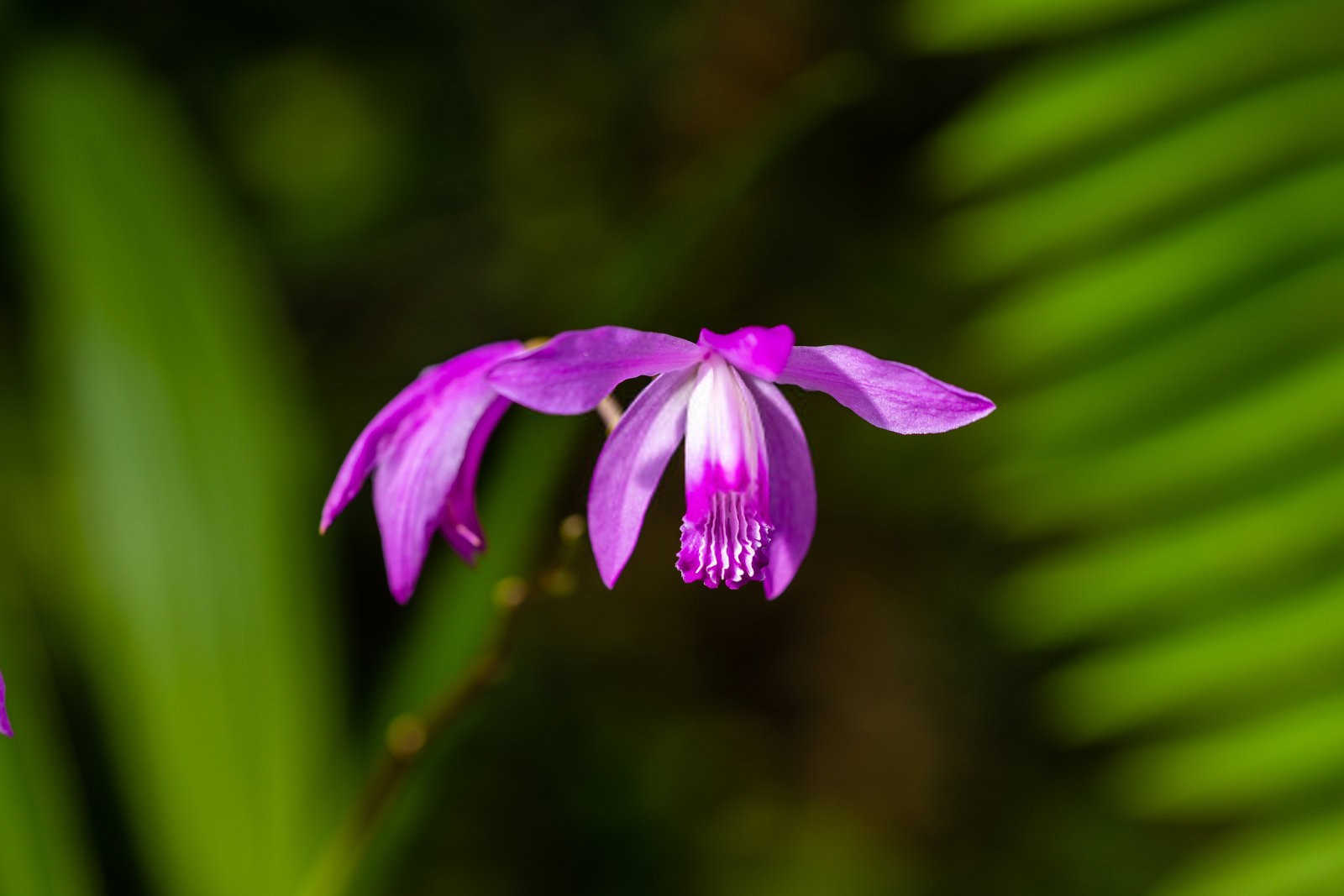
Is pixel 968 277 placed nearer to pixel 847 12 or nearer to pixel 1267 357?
pixel 1267 357

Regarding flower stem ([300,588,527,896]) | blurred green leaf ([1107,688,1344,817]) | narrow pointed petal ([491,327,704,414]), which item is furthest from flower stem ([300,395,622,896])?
blurred green leaf ([1107,688,1344,817])

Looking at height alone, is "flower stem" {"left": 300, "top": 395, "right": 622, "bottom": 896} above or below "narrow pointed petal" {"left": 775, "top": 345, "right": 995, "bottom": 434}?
below

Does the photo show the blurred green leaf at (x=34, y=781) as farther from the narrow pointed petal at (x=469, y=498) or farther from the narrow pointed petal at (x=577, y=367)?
the narrow pointed petal at (x=577, y=367)

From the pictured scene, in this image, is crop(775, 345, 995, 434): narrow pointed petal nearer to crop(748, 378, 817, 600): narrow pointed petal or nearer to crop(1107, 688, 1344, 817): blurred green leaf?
crop(748, 378, 817, 600): narrow pointed petal

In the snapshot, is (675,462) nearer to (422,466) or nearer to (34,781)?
(34,781)

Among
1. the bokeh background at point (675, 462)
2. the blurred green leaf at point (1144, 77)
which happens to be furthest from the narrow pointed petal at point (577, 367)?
the blurred green leaf at point (1144, 77)

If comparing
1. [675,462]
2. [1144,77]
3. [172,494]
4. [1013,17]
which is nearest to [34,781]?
[172,494]
